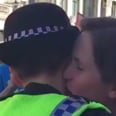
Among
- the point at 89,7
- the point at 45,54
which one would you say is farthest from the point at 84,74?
the point at 89,7

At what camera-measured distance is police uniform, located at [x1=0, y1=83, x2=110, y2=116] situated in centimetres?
169

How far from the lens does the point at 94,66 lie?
182cm

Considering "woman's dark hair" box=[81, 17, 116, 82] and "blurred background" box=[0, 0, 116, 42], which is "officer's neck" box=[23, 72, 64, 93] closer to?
"woman's dark hair" box=[81, 17, 116, 82]

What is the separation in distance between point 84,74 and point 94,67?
0.04m

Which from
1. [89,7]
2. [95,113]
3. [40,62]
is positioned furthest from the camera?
[89,7]

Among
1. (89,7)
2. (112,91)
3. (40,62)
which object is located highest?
(40,62)

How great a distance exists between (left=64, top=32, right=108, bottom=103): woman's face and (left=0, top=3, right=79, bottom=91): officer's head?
3 centimetres

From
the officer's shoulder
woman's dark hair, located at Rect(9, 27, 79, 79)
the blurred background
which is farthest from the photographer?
the blurred background

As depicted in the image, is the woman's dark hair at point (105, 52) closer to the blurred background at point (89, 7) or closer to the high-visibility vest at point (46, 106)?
the high-visibility vest at point (46, 106)

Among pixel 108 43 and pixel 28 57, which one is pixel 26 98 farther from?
pixel 108 43

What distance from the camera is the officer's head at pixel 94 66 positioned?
182 cm

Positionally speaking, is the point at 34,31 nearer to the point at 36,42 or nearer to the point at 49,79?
the point at 36,42

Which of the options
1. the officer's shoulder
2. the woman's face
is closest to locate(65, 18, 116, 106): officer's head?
the woman's face

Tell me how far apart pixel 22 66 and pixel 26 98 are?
0.11 m
